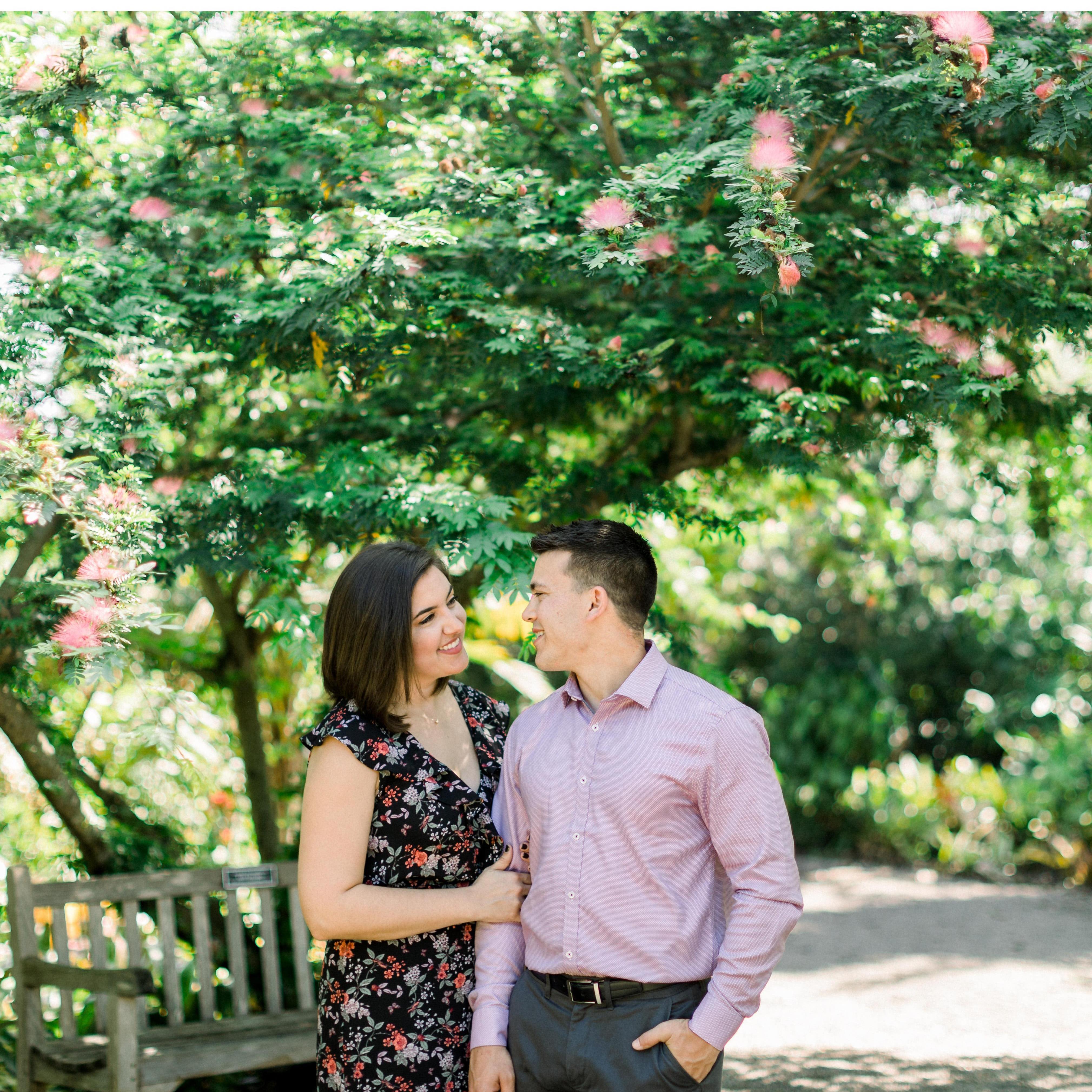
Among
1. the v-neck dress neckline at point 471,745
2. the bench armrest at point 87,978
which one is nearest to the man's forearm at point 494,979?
the v-neck dress neckline at point 471,745

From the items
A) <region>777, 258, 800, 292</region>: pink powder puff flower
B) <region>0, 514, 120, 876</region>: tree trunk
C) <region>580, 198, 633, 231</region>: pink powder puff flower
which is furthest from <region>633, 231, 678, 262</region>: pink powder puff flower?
<region>0, 514, 120, 876</region>: tree trunk

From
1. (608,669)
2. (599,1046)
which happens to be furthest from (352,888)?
(608,669)

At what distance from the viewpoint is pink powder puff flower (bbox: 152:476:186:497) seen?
368cm

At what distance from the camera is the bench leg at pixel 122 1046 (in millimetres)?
3344

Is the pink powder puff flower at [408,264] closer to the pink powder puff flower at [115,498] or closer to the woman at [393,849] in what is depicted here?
the pink powder puff flower at [115,498]

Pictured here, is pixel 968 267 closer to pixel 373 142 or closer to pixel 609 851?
pixel 373 142

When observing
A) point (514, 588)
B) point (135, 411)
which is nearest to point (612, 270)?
point (514, 588)

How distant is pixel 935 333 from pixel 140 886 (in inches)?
129

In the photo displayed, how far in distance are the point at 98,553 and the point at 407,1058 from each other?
154 centimetres

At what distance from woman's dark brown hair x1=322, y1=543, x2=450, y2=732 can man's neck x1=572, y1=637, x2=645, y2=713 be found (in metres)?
0.39

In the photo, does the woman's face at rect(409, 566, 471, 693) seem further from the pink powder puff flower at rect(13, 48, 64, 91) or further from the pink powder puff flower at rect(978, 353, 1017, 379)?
the pink powder puff flower at rect(13, 48, 64, 91)

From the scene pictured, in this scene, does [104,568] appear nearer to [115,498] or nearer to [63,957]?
[115,498]

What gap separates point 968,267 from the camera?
384cm

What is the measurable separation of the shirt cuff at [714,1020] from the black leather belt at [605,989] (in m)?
0.10
